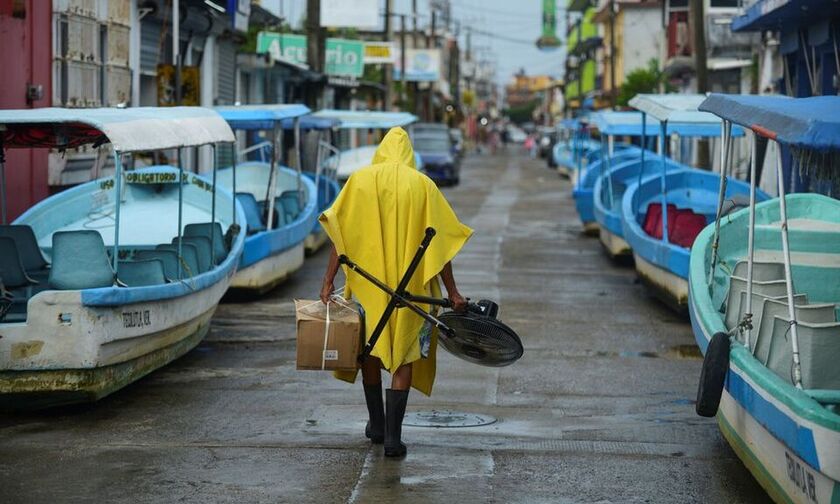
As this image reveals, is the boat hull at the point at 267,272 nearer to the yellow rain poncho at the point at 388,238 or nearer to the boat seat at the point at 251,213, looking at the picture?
the boat seat at the point at 251,213

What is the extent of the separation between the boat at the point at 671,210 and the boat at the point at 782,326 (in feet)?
7.32

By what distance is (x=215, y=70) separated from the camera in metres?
26.5

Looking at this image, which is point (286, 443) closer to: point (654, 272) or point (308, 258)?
point (654, 272)

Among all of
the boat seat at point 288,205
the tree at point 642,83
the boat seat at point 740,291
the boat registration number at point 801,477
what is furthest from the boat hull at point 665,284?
the tree at point 642,83

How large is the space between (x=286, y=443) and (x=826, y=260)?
3822mm

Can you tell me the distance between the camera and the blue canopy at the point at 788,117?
5.72m

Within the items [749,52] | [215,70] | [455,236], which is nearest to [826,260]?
[455,236]

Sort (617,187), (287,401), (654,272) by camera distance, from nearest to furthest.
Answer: (287,401)
(654,272)
(617,187)

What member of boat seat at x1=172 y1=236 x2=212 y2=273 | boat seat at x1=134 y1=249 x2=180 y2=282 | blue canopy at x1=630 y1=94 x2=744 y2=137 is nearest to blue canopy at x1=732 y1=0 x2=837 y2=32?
blue canopy at x1=630 y1=94 x2=744 y2=137

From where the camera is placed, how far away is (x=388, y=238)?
25.9ft

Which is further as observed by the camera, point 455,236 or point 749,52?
point 749,52

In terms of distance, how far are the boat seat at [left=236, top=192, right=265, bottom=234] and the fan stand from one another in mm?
8456

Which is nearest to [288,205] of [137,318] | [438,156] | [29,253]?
[29,253]

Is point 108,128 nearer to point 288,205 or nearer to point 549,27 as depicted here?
point 288,205
